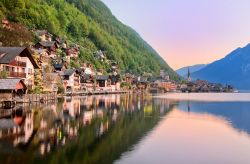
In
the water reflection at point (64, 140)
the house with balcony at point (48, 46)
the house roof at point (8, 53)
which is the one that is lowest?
the water reflection at point (64, 140)

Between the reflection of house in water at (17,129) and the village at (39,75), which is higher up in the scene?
the village at (39,75)

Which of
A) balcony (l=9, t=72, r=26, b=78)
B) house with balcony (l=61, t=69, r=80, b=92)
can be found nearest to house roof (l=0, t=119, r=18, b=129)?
balcony (l=9, t=72, r=26, b=78)

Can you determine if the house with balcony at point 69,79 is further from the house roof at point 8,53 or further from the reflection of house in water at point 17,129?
the reflection of house in water at point 17,129

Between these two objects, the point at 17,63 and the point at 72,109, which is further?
the point at 17,63

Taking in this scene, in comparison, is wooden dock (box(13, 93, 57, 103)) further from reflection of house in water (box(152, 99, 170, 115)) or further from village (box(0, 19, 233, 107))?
reflection of house in water (box(152, 99, 170, 115))

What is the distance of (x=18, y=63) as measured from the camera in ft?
238

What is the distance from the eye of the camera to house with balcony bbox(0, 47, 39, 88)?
67.8 metres

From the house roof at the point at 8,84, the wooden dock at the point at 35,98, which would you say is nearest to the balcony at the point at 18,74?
the wooden dock at the point at 35,98

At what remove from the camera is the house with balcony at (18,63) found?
67.8 metres

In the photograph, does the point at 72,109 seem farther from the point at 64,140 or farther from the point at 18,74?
the point at 64,140

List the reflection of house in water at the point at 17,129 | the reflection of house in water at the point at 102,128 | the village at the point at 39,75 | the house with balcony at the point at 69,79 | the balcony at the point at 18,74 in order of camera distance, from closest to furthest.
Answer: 1. the reflection of house in water at the point at 17,129
2. the reflection of house in water at the point at 102,128
3. the village at the point at 39,75
4. the balcony at the point at 18,74
5. the house with balcony at the point at 69,79

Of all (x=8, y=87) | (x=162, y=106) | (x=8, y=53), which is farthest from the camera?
(x=162, y=106)

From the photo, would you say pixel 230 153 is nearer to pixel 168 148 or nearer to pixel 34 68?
pixel 168 148

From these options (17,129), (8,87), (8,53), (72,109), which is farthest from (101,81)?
(17,129)
